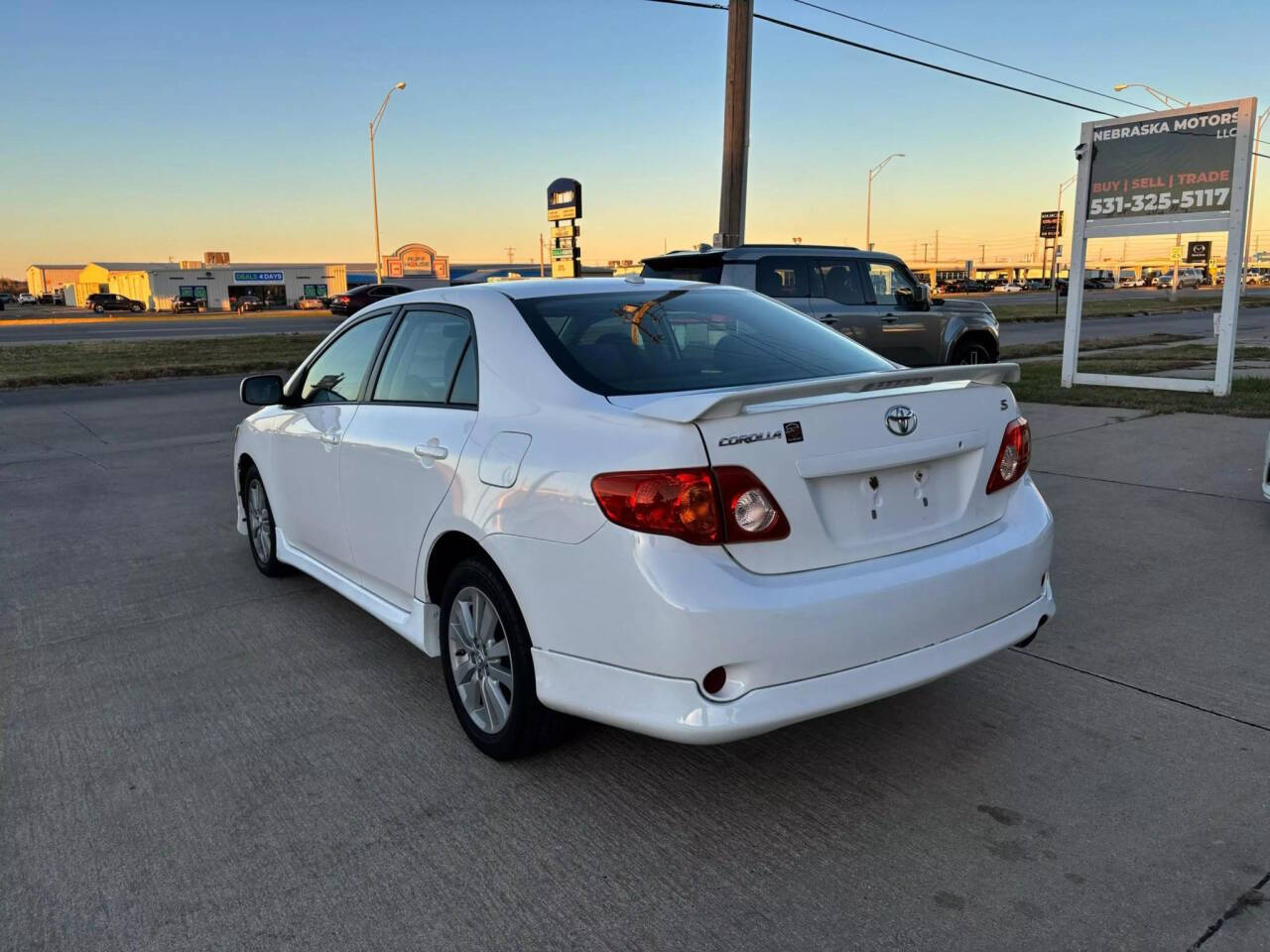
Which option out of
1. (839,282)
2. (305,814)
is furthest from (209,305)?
(305,814)

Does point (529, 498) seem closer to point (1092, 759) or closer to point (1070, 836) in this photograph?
point (1070, 836)

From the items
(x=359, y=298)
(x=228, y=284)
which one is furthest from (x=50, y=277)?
(x=359, y=298)

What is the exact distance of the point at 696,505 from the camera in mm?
2701

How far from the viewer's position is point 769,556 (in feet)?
9.11

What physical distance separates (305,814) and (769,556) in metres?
1.66

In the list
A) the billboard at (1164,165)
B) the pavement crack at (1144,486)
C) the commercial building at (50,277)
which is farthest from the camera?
the commercial building at (50,277)

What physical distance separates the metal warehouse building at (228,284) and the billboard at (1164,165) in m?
82.0

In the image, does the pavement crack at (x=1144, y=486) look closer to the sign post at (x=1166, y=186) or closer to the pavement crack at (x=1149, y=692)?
the pavement crack at (x=1149, y=692)

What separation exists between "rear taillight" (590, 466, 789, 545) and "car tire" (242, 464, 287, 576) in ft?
10.5

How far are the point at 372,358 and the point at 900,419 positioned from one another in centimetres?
242

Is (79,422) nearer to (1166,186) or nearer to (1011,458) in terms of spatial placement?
(1011,458)

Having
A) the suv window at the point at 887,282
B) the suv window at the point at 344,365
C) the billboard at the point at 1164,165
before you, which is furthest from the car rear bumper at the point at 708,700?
the billboard at the point at 1164,165

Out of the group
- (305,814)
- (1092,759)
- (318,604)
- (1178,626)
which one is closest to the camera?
(305,814)

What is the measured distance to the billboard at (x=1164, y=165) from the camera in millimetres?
11781
